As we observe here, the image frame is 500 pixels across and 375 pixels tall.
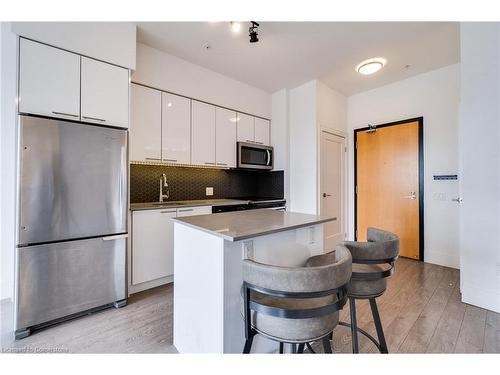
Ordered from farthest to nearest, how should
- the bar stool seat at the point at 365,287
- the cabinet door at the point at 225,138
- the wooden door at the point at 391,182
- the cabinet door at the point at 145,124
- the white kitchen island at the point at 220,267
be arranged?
1. the wooden door at the point at 391,182
2. the cabinet door at the point at 225,138
3. the cabinet door at the point at 145,124
4. the bar stool seat at the point at 365,287
5. the white kitchen island at the point at 220,267

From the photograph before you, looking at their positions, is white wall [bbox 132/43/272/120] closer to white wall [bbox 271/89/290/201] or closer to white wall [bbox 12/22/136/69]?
white wall [bbox 271/89/290/201]

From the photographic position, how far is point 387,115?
376 centimetres

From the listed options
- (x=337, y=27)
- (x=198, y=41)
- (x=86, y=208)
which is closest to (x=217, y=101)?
(x=198, y=41)

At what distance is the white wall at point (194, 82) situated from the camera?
8.66 feet

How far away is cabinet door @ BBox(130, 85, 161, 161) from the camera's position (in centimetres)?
256

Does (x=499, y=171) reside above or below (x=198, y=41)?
below

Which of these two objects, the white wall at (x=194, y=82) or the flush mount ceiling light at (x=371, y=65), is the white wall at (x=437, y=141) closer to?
the flush mount ceiling light at (x=371, y=65)

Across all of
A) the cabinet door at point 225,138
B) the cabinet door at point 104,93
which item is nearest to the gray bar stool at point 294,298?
the cabinet door at point 104,93

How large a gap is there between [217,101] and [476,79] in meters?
2.83

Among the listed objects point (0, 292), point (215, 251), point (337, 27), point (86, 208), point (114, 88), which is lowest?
point (0, 292)

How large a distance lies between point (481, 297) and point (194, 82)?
3861 millimetres

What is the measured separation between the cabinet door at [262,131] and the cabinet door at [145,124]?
1.62m

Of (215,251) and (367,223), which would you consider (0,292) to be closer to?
(215,251)

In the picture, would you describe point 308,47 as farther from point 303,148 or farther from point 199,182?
point 199,182
